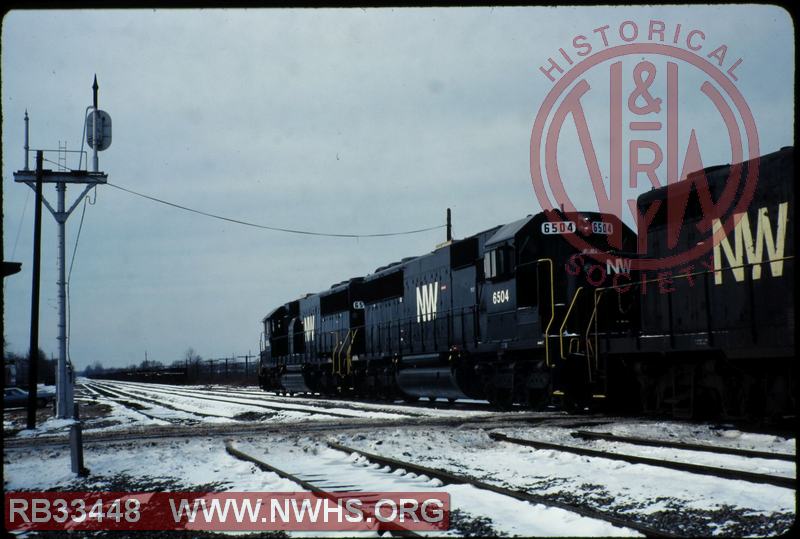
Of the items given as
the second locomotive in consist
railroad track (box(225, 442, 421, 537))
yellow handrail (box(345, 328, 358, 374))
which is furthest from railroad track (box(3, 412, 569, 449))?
yellow handrail (box(345, 328, 358, 374))

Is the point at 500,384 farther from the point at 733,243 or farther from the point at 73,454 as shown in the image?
the point at 73,454

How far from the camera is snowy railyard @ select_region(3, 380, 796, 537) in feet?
21.3

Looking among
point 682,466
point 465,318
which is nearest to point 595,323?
point 465,318

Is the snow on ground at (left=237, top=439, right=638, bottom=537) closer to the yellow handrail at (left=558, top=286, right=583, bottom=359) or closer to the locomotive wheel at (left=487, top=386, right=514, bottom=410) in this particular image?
the yellow handrail at (left=558, top=286, right=583, bottom=359)

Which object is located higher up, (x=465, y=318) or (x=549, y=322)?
(x=465, y=318)

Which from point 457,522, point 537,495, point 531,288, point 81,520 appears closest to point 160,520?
point 81,520

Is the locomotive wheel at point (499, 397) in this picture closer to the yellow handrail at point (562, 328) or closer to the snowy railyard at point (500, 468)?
the snowy railyard at point (500, 468)

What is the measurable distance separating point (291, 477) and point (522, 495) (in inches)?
109

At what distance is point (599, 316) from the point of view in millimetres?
17016

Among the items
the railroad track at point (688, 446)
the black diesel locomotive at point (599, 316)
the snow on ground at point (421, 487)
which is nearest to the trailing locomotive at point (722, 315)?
the black diesel locomotive at point (599, 316)

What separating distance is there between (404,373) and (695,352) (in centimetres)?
1309

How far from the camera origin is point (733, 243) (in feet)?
42.6

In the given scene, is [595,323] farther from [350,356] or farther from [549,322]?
[350,356]

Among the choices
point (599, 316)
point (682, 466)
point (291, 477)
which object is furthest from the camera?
point (599, 316)
